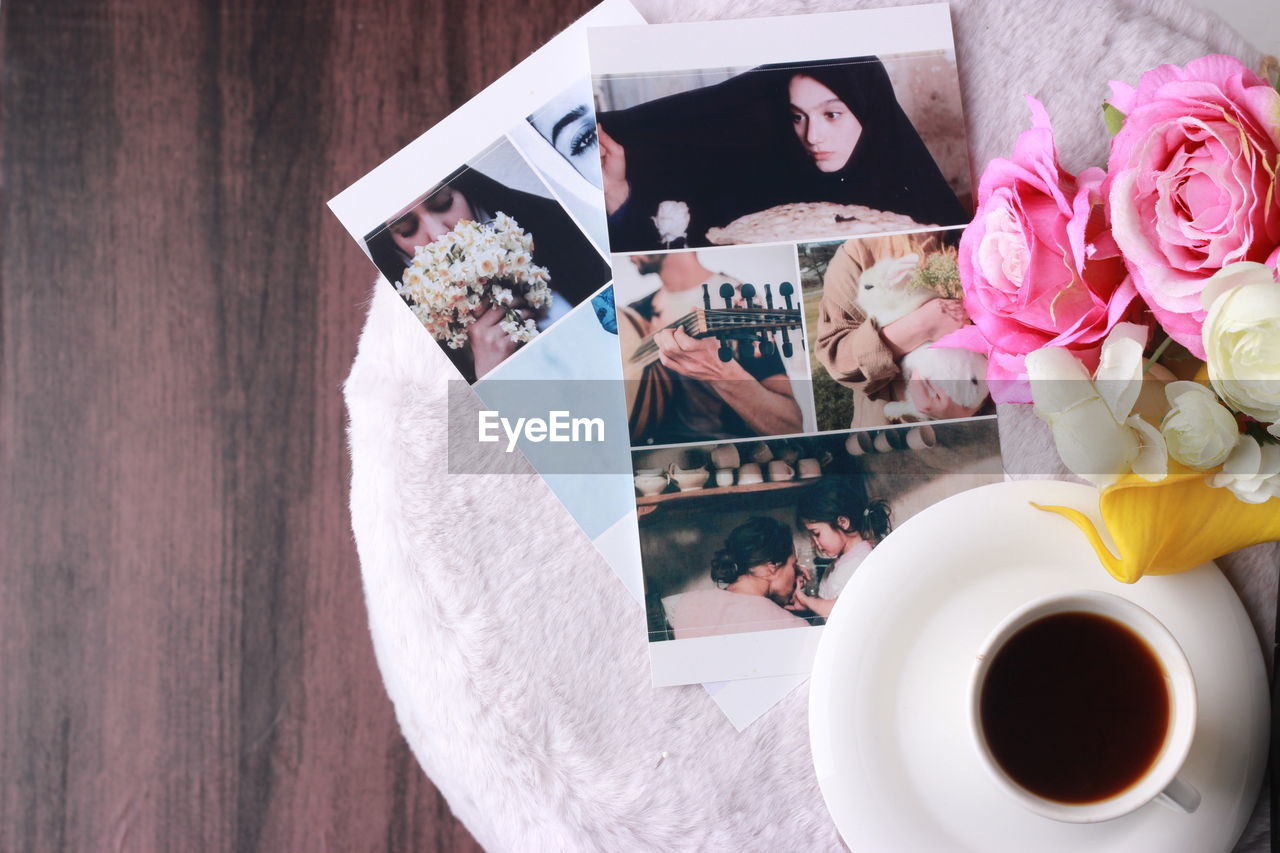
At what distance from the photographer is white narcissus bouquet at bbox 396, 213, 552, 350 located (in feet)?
1.68

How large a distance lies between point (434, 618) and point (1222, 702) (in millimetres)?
388

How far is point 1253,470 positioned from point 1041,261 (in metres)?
0.13

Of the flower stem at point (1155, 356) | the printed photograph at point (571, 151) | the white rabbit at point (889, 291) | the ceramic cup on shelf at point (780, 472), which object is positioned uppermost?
the printed photograph at point (571, 151)

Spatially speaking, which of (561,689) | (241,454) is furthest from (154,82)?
(561,689)

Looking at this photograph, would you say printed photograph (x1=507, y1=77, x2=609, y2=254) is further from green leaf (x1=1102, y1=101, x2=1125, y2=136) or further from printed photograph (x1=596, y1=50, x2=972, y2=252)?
green leaf (x1=1102, y1=101, x2=1125, y2=136)

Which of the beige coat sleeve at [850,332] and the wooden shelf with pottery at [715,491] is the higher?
the beige coat sleeve at [850,332]

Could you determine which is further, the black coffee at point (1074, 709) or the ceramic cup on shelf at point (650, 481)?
the ceramic cup on shelf at point (650, 481)

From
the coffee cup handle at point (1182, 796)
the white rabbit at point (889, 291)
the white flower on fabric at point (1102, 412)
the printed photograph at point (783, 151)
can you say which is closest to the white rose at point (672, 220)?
the printed photograph at point (783, 151)

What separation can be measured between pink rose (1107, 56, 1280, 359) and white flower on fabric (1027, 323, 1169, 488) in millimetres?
34

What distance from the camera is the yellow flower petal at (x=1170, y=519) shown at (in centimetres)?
38

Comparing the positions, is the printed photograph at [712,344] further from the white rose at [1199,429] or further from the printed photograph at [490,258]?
the white rose at [1199,429]

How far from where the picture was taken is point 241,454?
704 millimetres

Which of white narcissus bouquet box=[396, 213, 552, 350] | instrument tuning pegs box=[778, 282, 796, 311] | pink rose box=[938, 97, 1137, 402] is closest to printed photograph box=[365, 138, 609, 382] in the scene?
white narcissus bouquet box=[396, 213, 552, 350]

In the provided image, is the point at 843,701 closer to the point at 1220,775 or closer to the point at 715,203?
the point at 1220,775
